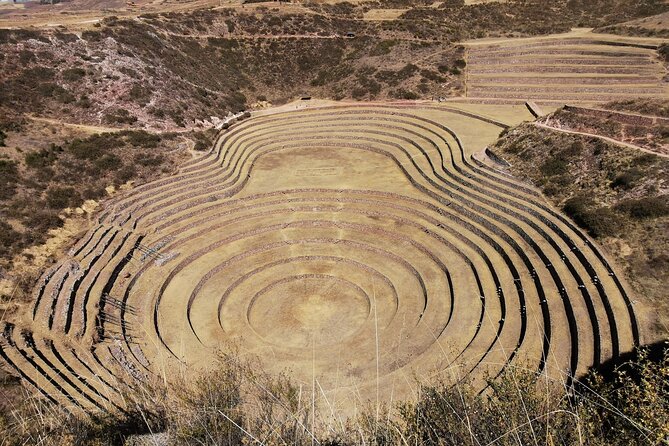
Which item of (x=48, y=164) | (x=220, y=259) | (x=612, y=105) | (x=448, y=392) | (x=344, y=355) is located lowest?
(x=344, y=355)

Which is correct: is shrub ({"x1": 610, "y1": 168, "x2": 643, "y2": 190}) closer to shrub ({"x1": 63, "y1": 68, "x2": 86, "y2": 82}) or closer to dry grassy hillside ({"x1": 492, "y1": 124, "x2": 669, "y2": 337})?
dry grassy hillside ({"x1": 492, "y1": 124, "x2": 669, "y2": 337})

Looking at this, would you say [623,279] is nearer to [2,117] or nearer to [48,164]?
[48,164]

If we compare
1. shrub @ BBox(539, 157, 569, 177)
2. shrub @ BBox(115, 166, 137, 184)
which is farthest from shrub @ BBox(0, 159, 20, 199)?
shrub @ BBox(539, 157, 569, 177)

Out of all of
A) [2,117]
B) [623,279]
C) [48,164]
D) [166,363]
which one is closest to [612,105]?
[623,279]

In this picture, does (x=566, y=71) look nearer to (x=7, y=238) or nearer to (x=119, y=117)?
(x=119, y=117)

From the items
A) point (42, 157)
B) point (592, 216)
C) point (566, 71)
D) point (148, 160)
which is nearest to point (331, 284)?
point (592, 216)

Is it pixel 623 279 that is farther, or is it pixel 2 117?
pixel 2 117
